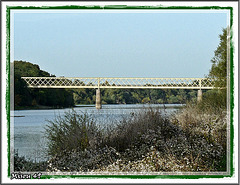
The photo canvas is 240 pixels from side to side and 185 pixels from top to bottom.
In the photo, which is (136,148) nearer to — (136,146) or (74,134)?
(136,146)

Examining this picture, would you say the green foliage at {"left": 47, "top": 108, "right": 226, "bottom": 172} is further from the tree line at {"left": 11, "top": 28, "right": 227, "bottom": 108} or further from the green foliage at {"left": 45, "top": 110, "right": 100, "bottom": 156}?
the tree line at {"left": 11, "top": 28, "right": 227, "bottom": 108}

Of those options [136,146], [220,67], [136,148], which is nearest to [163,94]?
[136,146]

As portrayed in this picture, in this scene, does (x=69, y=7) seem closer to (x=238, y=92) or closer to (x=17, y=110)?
(x=238, y=92)

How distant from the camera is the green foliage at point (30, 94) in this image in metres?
17.7

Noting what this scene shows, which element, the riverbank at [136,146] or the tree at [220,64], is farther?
the tree at [220,64]

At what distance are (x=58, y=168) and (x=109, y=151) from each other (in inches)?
28.3

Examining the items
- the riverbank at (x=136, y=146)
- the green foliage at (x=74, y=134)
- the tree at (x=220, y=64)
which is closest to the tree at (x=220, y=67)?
the tree at (x=220, y=64)

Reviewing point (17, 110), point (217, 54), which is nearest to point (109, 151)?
point (217, 54)

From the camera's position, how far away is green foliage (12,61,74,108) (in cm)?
1770

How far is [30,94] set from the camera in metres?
19.6

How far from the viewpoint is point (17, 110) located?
1806 cm

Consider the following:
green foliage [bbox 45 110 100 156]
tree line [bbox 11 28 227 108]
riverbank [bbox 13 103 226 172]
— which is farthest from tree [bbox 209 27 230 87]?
green foliage [bbox 45 110 100 156]

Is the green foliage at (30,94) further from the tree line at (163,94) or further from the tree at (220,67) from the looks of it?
the tree at (220,67)

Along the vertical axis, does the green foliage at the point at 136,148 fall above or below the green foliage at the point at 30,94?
below
